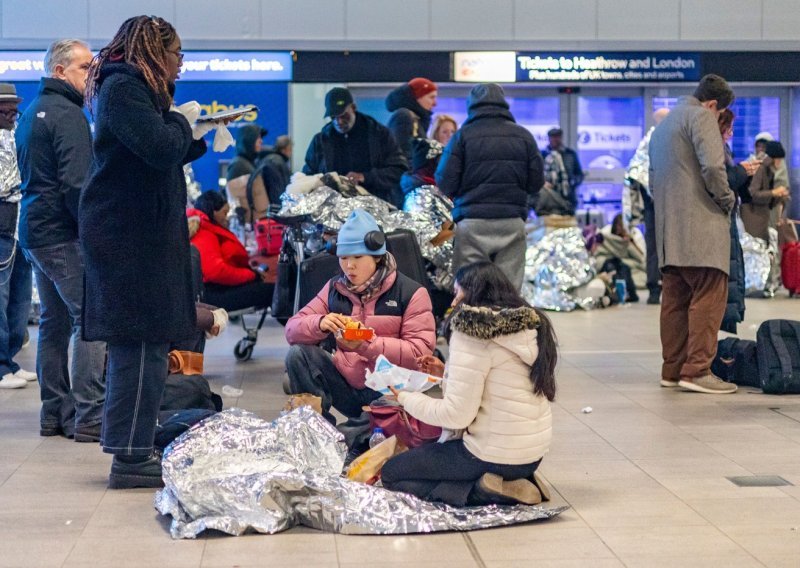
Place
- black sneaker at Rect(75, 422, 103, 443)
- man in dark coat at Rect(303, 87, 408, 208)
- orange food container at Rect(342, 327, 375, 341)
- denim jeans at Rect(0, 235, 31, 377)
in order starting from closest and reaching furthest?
orange food container at Rect(342, 327, 375, 341)
black sneaker at Rect(75, 422, 103, 443)
denim jeans at Rect(0, 235, 31, 377)
man in dark coat at Rect(303, 87, 408, 208)

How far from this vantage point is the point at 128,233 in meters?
5.27

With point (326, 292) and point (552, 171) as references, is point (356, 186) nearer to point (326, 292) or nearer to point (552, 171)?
point (326, 292)

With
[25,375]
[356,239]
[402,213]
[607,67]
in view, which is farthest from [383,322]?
[607,67]

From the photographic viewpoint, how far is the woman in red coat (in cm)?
902

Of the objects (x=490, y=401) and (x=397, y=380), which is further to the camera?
(x=397, y=380)

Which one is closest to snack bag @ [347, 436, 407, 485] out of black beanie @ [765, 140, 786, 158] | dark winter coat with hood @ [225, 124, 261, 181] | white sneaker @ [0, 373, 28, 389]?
white sneaker @ [0, 373, 28, 389]

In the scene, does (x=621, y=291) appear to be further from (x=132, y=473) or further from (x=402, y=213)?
(x=132, y=473)

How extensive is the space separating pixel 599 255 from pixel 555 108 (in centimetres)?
356

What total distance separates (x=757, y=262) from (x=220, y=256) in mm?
7292

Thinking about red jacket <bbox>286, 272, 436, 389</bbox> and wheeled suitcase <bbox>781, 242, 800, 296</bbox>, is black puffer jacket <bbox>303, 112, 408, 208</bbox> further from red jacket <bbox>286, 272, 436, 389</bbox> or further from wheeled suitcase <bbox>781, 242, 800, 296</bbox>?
wheeled suitcase <bbox>781, 242, 800, 296</bbox>

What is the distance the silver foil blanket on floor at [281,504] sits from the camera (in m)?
4.72

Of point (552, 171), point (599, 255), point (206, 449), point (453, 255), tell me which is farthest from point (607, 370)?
point (552, 171)

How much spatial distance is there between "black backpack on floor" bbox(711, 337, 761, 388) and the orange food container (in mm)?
3234

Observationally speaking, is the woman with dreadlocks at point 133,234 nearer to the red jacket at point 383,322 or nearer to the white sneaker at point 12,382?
the red jacket at point 383,322
